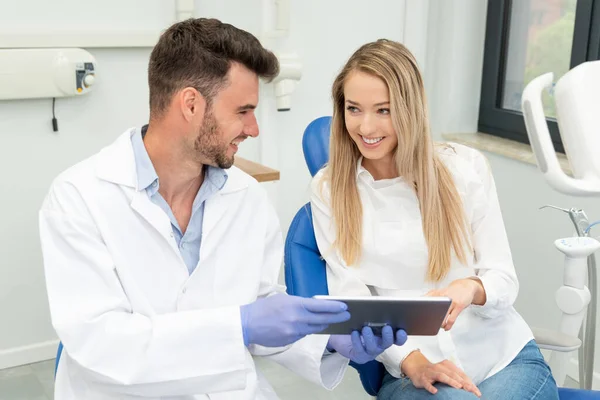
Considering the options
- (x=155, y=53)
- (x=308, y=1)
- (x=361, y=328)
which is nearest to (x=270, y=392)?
→ (x=361, y=328)

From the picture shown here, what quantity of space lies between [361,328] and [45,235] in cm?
60

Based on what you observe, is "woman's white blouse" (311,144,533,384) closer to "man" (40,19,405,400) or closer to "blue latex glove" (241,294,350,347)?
"man" (40,19,405,400)

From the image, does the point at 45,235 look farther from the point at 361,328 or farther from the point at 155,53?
the point at 361,328

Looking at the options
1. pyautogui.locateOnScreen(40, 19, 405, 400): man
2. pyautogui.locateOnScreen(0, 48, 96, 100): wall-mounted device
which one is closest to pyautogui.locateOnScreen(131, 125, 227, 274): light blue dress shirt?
pyautogui.locateOnScreen(40, 19, 405, 400): man

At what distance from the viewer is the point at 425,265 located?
5.45 feet

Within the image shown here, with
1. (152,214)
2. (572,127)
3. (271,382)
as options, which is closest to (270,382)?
(271,382)

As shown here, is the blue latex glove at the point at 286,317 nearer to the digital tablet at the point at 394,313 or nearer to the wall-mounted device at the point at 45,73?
the digital tablet at the point at 394,313

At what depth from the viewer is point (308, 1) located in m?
2.88

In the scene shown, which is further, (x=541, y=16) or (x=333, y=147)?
(x=541, y=16)

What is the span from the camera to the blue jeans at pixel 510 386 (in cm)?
148

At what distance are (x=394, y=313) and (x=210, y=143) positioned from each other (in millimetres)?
470

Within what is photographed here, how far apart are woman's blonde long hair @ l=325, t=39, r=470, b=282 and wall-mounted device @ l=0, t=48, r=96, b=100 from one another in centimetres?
115

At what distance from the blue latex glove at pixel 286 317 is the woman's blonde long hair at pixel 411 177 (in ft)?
1.35

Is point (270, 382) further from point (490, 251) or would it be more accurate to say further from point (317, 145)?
point (490, 251)
